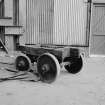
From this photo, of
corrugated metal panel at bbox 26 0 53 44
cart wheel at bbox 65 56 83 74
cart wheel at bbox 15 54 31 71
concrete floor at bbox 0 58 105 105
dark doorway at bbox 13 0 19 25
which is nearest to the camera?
concrete floor at bbox 0 58 105 105

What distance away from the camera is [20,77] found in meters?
6.29

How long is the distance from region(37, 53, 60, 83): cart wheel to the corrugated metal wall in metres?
4.28

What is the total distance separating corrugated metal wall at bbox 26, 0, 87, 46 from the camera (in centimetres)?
1027

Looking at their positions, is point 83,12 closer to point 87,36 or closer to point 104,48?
point 87,36

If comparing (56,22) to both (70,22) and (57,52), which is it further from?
(57,52)

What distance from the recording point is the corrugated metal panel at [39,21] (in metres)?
10.2

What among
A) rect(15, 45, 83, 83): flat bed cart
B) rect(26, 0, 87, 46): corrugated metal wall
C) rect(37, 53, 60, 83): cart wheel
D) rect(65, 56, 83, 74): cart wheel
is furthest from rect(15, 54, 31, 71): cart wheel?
rect(26, 0, 87, 46): corrugated metal wall

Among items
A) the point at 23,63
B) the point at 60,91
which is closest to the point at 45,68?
the point at 60,91

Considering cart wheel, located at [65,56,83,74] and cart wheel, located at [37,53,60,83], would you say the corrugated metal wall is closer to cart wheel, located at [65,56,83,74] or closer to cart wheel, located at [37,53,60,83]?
cart wheel, located at [65,56,83,74]

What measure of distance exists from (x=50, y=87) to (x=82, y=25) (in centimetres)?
530

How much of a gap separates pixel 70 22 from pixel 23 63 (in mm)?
4064

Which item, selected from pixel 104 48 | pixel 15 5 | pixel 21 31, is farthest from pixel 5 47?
pixel 104 48

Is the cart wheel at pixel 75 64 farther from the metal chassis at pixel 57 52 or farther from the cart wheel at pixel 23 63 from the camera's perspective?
the cart wheel at pixel 23 63

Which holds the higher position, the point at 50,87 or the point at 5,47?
the point at 5,47
